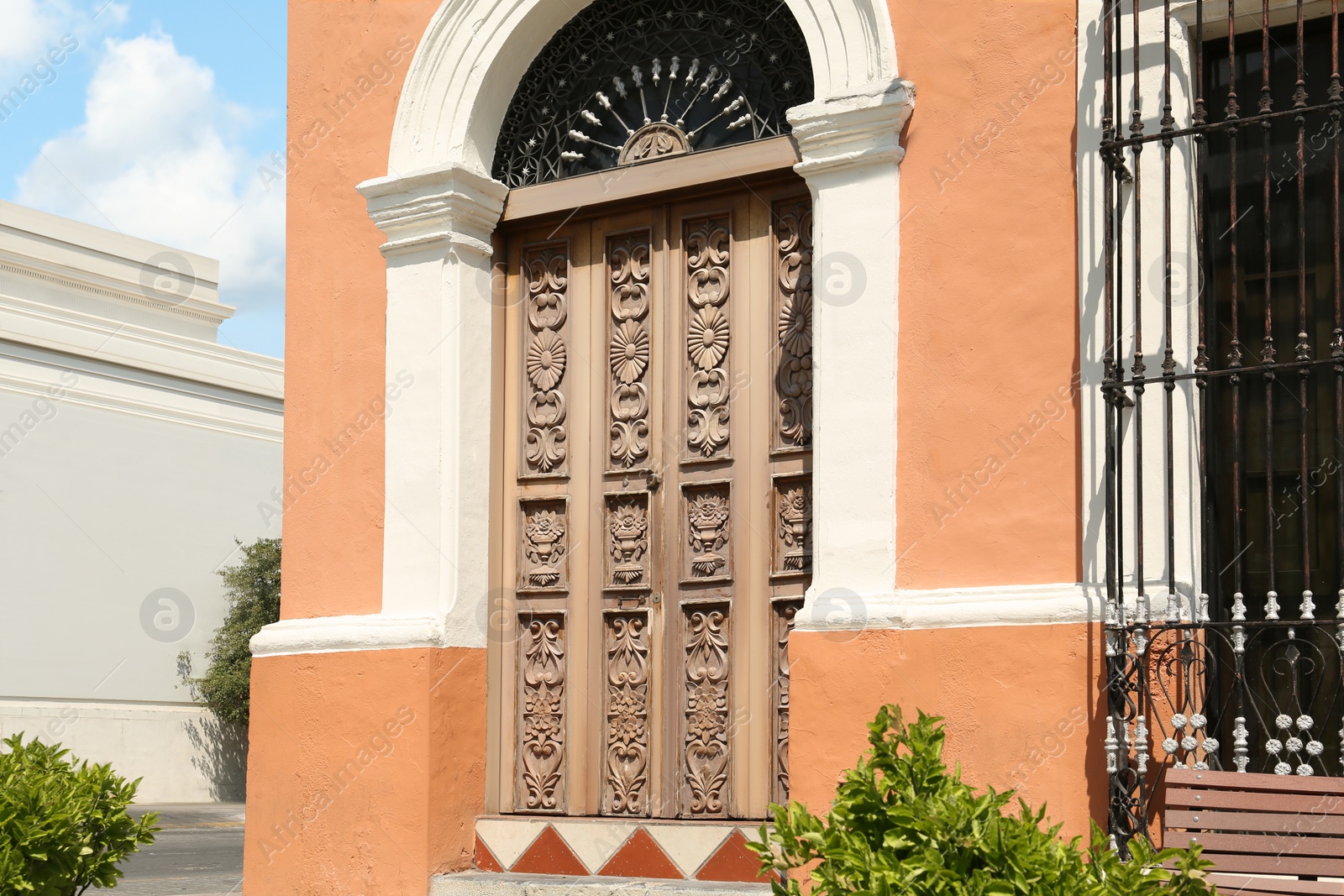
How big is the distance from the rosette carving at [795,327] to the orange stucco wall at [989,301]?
0.65 meters

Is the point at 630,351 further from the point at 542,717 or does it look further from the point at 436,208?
the point at 542,717

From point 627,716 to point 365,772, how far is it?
4.17 feet

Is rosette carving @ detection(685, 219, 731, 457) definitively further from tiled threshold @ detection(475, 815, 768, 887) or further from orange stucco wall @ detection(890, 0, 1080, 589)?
tiled threshold @ detection(475, 815, 768, 887)

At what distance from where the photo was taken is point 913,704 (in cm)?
541

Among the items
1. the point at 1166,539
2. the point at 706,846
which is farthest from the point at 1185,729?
the point at 706,846

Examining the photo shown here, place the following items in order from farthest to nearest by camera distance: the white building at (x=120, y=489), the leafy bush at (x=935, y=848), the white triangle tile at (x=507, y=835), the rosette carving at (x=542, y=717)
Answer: the white building at (x=120, y=489) → the rosette carving at (x=542, y=717) → the white triangle tile at (x=507, y=835) → the leafy bush at (x=935, y=848)

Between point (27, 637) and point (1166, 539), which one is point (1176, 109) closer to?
point (1166, 539)

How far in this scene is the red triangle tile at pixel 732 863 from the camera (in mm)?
6023

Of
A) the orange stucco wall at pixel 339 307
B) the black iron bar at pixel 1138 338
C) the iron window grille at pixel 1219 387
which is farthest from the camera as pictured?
the orange stucco wall at pixel 339 307

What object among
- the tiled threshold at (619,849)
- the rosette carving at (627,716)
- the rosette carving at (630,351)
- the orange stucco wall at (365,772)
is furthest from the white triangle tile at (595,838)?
the rosette carving at (630,351)

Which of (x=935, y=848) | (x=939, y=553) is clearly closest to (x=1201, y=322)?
(x=939, y=553)

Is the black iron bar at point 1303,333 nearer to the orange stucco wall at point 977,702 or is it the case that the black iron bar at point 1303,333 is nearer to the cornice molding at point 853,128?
the orange stucco wall at point 977,702

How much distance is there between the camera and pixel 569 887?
607 cm

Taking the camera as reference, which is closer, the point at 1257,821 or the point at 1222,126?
the point at 1257,821
